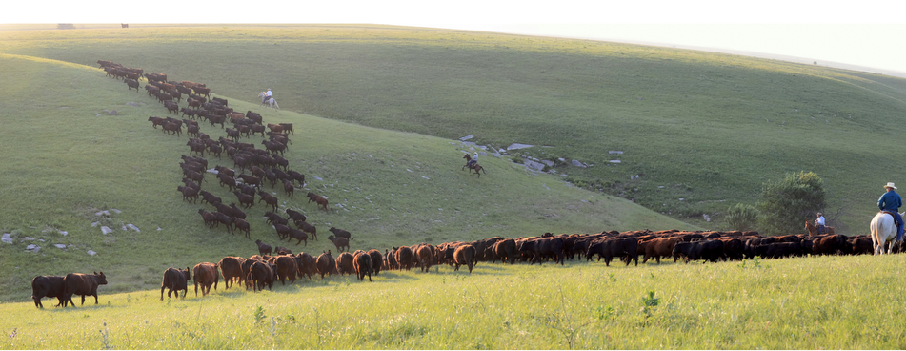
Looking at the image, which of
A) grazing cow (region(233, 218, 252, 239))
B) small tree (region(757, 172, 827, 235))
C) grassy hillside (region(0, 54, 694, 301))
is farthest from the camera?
small tree (region(757, 172, 827, 235))

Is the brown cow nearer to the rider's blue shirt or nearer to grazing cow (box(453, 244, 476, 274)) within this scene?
grazing cow (box(453, 244, 476, 274))

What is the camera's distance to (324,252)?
21.2 meters

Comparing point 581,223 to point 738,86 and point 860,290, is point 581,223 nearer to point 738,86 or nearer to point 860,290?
point 860,290

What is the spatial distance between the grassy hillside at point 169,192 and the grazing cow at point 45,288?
150 inches

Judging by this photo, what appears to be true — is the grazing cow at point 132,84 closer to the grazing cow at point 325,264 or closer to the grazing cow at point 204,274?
the grazing cow at point 325,264

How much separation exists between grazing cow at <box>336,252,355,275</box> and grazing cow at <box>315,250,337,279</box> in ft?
1.20

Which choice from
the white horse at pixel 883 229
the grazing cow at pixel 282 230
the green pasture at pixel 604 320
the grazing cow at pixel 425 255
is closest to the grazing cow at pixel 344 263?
the grazing cow at pixel 425 255

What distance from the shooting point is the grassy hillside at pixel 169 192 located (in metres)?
23.3

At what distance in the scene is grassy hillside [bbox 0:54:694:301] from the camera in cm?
2330

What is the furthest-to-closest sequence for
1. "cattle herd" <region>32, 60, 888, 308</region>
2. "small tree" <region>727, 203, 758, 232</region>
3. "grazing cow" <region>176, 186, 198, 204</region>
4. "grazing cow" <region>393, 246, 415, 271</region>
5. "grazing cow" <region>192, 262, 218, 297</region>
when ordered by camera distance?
"small tree" <region>727, 203, 758, 232</region>, "grazing cow" <region>176, 186, 198, 204</region>, "grazing cow" <region>393, 246, 415, 271</region>, "cattle herd" <region>32, 60, 888, 308</region>, "grazing cow" <region>192, 262, 218, 297</region>

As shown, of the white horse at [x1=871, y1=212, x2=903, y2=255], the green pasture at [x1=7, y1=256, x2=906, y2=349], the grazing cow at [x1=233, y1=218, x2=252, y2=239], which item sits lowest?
the grazing cow at [x1=233, y1=218, x2=252, y2=239]

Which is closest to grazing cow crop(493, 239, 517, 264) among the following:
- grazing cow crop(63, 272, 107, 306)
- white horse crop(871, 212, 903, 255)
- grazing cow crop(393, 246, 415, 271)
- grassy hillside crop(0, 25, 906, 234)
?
grazing cow crop(393, 246, 415, 271)

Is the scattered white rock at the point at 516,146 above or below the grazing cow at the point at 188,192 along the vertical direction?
below

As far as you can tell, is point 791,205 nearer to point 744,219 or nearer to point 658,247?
point 744,219
